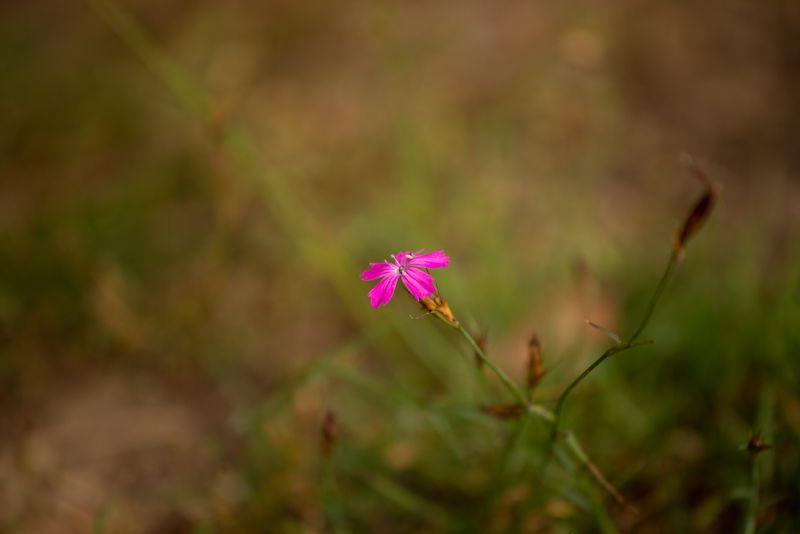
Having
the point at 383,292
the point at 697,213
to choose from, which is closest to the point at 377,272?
the point at 383,292

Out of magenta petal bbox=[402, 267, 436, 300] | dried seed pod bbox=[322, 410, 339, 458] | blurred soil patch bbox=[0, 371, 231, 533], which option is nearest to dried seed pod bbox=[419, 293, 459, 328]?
magenta petal bbox=[402, 267, 436, 300]

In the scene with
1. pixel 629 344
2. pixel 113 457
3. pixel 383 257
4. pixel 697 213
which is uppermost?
pixel 383 257

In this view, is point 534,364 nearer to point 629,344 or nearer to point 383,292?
point 629,344

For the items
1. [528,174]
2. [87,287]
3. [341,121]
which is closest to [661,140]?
[528,174]

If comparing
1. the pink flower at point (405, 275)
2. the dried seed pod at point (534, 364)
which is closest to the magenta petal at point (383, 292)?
the pink flower at point (405, 275)

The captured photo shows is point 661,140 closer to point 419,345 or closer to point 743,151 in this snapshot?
point 743,151

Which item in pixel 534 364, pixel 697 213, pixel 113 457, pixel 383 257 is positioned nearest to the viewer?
pixel 697 213
